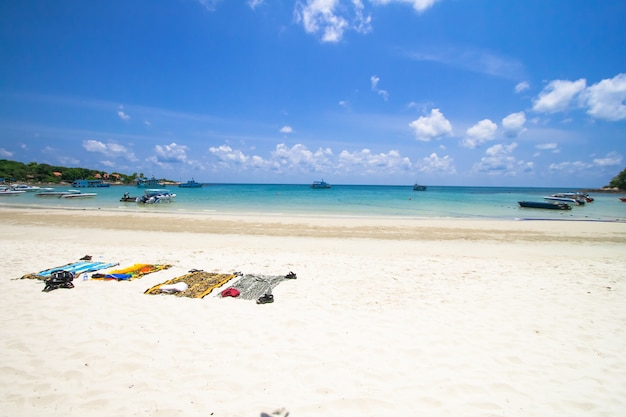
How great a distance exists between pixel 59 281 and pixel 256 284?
4.72m

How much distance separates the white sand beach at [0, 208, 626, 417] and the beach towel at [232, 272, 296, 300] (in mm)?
294

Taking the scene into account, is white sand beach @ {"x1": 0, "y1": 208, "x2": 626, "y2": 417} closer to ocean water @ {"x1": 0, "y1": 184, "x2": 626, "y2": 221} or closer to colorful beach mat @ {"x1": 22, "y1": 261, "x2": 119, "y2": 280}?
colorful beach mat @ {"x1": 22, "y1": 261, "x2": 119, "y2": 280}

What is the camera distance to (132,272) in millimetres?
8094

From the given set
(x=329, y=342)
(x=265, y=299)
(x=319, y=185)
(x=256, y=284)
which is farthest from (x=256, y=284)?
(x=319, y=185)

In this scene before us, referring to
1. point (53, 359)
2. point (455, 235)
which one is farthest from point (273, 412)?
point (455, 235)

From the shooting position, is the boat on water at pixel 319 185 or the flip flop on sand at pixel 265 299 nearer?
the flip flop on sand at pixel 265 299

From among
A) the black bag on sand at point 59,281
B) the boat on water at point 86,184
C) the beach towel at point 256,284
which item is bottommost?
the beach towel at point 256,284

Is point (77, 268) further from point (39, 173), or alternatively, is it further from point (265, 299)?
point (39, 173)

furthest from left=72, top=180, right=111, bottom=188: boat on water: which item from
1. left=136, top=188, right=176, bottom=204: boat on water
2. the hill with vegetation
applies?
left=136, top=188, right=176, bottom=204: boat on water

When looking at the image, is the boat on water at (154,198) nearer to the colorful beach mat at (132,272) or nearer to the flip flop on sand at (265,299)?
the colorful beach mat at (132,272)

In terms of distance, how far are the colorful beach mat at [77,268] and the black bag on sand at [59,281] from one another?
66cm

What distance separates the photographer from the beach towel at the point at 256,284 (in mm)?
6727

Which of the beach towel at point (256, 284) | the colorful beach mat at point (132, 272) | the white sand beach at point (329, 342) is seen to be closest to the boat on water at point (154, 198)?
the white sand beach at point (329, 342)

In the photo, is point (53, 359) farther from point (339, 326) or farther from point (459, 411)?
point (459, 411)
